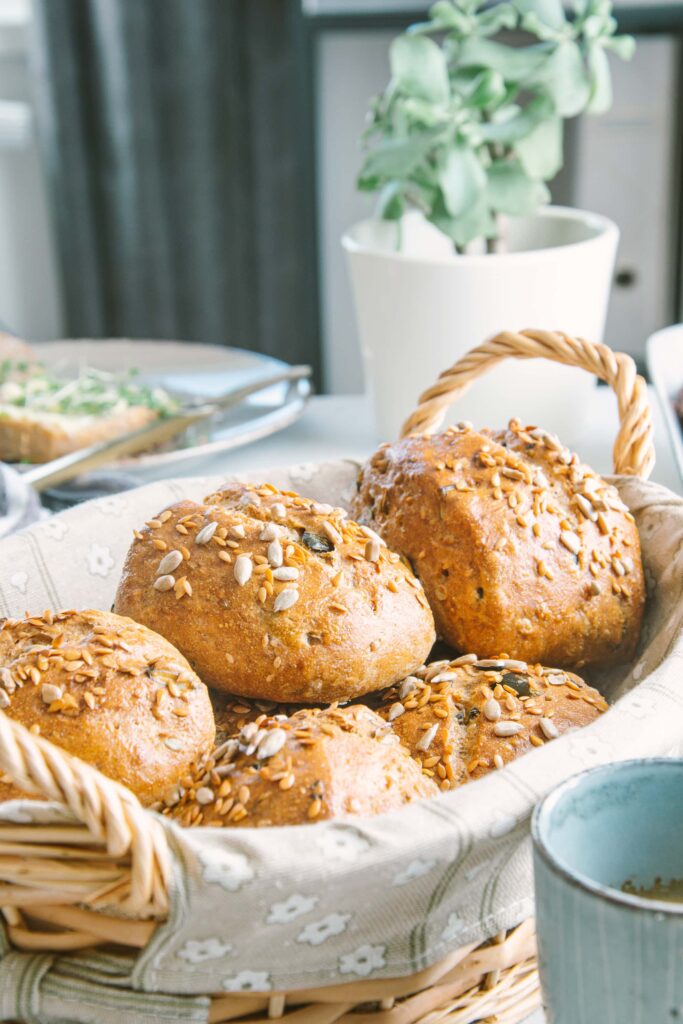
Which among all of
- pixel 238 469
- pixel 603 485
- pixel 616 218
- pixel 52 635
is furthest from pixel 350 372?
pixel 52 635

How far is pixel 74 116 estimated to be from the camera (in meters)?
3.19

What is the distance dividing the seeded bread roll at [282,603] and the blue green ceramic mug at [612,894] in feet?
0.86

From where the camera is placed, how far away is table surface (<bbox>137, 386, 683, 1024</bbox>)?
1729 mm

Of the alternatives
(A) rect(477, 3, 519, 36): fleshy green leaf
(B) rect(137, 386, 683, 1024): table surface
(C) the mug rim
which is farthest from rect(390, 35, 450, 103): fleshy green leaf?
(C) the mug rim

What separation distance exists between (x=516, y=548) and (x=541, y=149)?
88cm

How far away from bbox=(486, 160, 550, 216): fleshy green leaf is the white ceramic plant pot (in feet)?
0.24

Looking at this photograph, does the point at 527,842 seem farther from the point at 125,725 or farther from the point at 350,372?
the point at 350,372

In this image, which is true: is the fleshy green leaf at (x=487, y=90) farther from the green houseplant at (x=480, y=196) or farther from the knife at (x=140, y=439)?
the knife at (x=140, y=439)

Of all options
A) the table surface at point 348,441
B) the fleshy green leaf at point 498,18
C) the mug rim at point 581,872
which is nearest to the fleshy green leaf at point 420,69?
the fleshy green leaf at point 498,18

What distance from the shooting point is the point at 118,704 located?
A: 0.78m

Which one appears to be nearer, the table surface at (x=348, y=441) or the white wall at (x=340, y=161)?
the table surface at (x=348, y=441)

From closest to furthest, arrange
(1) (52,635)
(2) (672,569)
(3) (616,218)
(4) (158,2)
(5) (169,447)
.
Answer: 1. (1) (52,635)
2. (2) (672,569)
3. (5) (169,447)
4. (4) (158,2)
5. (3) (616,218)

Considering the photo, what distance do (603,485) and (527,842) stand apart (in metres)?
0.43

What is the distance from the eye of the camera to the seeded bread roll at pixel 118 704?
761 millimetres
